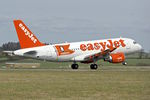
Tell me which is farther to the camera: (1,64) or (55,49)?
(1,64)

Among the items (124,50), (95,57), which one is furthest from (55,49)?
(124,50)

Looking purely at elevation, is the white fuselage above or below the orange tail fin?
below

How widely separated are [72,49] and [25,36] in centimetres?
763

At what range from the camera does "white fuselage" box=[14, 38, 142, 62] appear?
5872 cm

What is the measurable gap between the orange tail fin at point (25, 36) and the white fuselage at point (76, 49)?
934 mm

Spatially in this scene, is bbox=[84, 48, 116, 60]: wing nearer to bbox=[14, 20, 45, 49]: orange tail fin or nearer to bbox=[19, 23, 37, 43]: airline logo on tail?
bbox=[14, 20, 45, 49]: orange tail fin

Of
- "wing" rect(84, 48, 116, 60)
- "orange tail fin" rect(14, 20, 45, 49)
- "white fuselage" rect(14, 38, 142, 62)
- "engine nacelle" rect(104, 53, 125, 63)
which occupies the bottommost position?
"engine nacelle" rect(104, 53, 125, 63)

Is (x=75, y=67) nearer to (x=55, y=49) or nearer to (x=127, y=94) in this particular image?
(x=55, y=49)

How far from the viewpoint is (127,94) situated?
22.1m

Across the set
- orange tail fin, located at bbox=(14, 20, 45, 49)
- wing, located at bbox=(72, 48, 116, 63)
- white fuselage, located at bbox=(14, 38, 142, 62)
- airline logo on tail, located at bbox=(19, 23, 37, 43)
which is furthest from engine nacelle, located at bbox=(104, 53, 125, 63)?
airline logo on tail, located at bbox=(19, 23, 37, 43)

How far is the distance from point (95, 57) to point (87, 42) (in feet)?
8.61

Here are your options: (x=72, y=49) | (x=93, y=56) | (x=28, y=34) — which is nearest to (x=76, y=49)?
(x=72, y=49)

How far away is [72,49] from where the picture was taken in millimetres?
60656

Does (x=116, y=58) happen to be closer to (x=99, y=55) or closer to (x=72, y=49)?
(x=99, y=55)
